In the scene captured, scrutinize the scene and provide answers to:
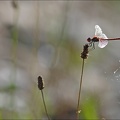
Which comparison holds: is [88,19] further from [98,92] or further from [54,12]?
[98,92]

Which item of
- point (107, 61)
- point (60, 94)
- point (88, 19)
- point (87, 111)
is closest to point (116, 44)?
point (107, 61)

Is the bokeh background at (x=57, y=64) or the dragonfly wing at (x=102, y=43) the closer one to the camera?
the dragonfly wing at (x=102, y=43)

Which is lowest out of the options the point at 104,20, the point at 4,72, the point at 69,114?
the point at 69,114

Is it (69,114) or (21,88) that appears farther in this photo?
(21,88)

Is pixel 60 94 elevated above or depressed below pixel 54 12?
below

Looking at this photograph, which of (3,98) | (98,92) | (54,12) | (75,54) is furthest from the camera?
(54,12)

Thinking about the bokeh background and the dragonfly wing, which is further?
the bokeh background

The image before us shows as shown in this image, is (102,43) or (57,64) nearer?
(102,43)

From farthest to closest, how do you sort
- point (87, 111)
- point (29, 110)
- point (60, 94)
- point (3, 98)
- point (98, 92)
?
point (60, 94)
point (98, 92)
point (3, 98)
point (29, 110)
point (87, 111)
